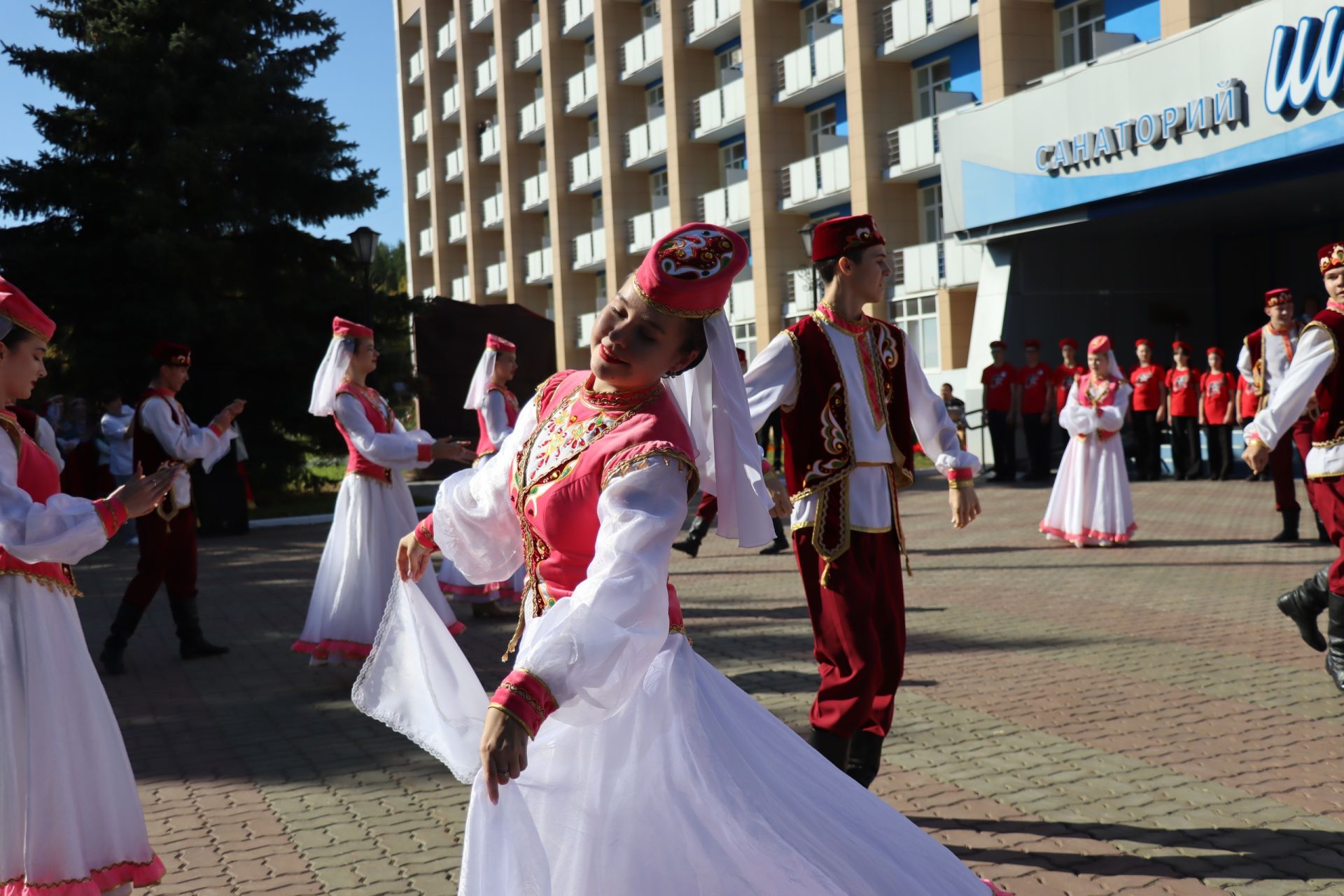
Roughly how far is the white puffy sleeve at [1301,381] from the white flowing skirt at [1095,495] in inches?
251

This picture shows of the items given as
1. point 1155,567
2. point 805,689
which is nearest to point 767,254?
point 1155,567

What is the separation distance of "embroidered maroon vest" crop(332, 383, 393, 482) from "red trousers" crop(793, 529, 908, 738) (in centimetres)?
406

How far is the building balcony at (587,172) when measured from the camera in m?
42.5

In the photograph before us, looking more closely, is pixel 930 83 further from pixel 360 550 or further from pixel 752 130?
pixel 360 550

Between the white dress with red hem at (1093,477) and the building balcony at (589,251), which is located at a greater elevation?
the building balcony at (589,251)

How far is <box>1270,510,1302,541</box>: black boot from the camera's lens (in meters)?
12.4

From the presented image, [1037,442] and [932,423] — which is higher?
[932,423]

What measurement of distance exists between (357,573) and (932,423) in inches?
167

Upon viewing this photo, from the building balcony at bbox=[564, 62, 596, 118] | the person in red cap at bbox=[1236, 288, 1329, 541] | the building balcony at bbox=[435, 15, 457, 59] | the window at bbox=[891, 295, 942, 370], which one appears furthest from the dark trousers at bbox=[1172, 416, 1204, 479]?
the building balcony at bbox=[435, 15, 457, 59]

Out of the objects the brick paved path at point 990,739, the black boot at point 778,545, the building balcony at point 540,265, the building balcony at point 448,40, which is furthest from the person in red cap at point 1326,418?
the building balcony at point 448,40

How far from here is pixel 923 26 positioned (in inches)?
1089

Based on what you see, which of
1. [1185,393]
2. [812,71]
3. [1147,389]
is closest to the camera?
[1185,393]

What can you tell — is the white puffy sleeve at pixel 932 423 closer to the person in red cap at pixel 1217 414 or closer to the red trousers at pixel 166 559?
the red trousers at pixel 166 559

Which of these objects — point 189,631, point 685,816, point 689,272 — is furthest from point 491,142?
point 685,816
